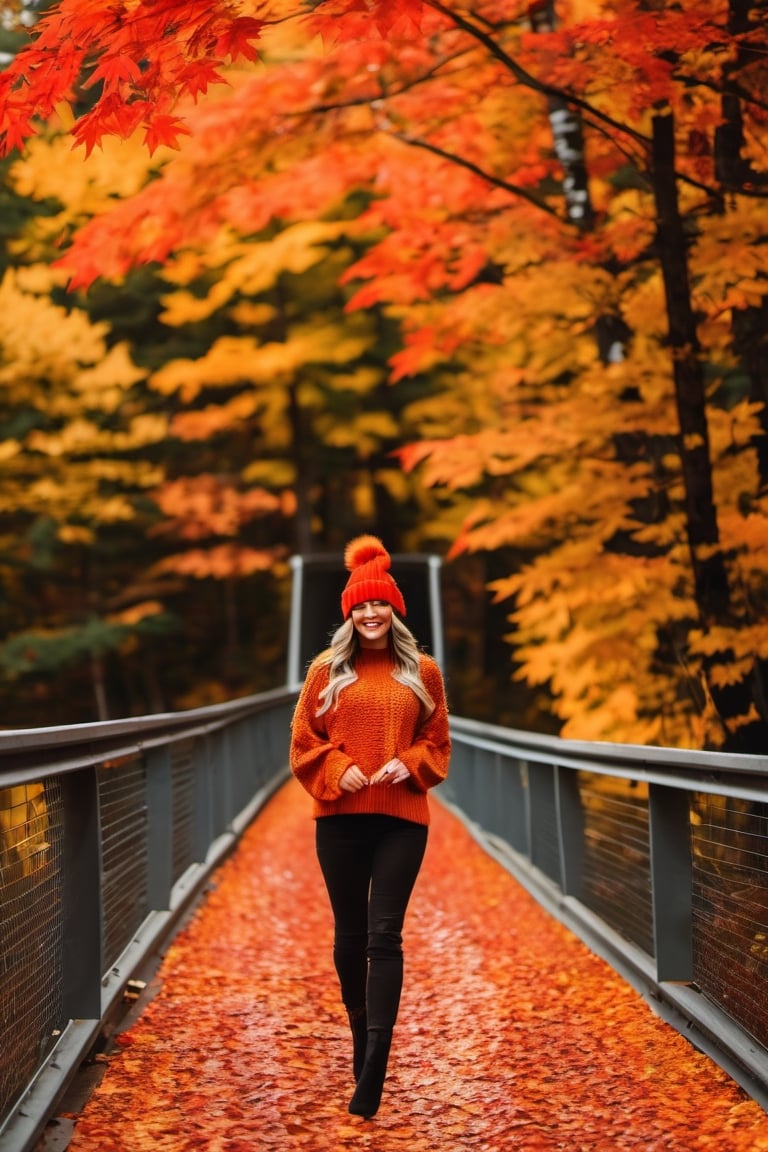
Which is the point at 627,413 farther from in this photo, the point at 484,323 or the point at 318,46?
the point at 318,46

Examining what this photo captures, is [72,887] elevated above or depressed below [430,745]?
below

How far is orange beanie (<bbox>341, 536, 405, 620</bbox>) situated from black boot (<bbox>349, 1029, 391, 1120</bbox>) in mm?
1436

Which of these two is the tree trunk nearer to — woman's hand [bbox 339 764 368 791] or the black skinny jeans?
the black skinny jeans

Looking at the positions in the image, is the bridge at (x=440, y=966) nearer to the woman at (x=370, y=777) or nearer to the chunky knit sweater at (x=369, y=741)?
the woman at (x=370, y=777)

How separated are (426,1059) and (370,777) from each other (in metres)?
1.53

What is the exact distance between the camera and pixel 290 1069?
5977mm

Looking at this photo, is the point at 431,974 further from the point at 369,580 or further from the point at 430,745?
the point at 369,580

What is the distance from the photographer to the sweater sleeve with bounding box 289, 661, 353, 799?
17.5 ft

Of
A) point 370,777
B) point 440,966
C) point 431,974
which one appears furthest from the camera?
point 440,966

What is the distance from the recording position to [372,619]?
5445mm

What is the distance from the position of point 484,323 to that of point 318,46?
13.3 feet

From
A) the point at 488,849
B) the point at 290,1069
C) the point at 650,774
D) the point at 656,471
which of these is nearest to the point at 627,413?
the point at 656,471

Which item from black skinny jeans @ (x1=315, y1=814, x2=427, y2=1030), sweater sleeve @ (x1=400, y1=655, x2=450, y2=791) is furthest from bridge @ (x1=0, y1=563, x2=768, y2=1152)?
sweater sleeve @ (x1=400, y1=655, x2=450, y2=791)

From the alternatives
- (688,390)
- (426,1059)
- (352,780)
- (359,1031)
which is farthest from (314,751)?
(688,390)
